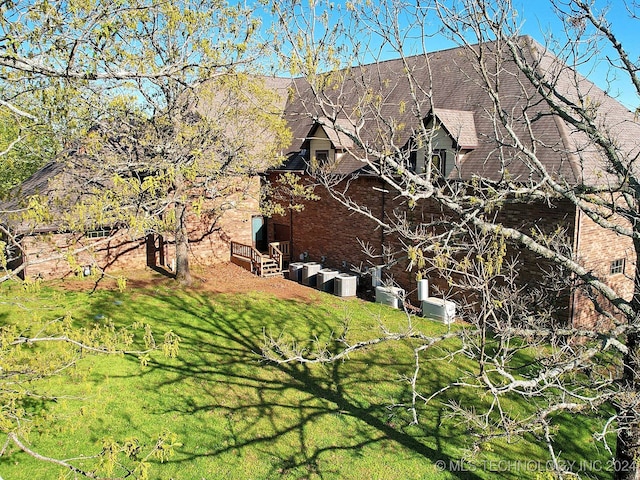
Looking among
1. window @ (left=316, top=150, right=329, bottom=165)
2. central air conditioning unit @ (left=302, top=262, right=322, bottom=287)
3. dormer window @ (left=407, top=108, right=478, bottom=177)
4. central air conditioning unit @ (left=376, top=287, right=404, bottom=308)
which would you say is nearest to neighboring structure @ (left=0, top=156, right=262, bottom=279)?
window @ (left=316, top=150, right=329, bottom=165)

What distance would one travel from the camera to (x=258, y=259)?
21250 millimetres

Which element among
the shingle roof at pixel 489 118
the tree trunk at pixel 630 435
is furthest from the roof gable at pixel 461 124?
the tree trunk at pixel 630 435

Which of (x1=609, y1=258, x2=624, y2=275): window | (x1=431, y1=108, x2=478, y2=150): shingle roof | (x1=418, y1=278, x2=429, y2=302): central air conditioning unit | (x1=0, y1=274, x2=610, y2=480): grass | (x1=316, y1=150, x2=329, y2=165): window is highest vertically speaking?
(x1=431, y1=108, x2=478, y2=150): shingle roof

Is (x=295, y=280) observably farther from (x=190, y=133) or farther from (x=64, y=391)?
(x=64, y=391)

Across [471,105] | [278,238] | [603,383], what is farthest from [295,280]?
[603,383]

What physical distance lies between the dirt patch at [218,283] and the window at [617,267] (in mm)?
9748

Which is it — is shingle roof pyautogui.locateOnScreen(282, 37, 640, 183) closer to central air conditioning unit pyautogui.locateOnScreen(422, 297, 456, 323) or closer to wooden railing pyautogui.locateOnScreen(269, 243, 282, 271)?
wooden railing pyautogui.locateOnScreen(269, 243, 282, 271)

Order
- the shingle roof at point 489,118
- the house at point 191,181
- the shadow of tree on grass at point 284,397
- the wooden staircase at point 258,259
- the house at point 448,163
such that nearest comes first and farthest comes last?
the shadow of tree on grass at point 284,397 < the house at point 448,163 < the shingle roof at point 489,118 < the house at point 191,181 < the wooden staircase at point 258,259

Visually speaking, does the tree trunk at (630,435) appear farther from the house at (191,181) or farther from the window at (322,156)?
the window at (322,156)

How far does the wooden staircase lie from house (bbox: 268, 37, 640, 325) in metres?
1.35

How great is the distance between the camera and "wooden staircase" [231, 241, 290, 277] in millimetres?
21172

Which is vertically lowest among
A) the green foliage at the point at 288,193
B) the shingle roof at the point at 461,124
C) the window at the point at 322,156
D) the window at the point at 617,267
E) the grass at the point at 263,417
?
the grass at the point at 263,417

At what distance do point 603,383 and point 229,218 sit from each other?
18.3 metres

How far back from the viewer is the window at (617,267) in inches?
596
